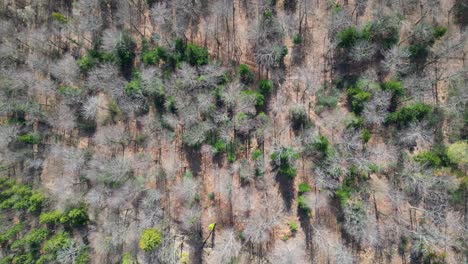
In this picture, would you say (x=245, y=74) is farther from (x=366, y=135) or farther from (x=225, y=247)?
(x=225, y=247)

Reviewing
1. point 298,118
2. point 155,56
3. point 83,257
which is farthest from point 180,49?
point 83,257

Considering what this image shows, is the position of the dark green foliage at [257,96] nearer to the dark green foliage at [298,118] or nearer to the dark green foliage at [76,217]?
the dark green foliage at [298,118]

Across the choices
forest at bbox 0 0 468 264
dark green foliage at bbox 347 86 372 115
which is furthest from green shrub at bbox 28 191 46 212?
dark green foliage at bbox 347 86 372 115

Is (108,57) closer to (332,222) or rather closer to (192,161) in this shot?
(192,161)

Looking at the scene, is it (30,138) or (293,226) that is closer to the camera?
(293,226)

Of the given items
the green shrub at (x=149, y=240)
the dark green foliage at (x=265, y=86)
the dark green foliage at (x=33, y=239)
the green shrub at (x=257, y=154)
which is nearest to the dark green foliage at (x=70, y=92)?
the dark green foliage at (x=33, y=239)

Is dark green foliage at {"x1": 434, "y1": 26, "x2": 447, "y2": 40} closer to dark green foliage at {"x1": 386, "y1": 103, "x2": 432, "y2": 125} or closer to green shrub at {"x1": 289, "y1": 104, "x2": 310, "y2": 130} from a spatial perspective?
dark green foliage at {"x1": 386, "y1": 103, "x2": 432, "y2": 125}
